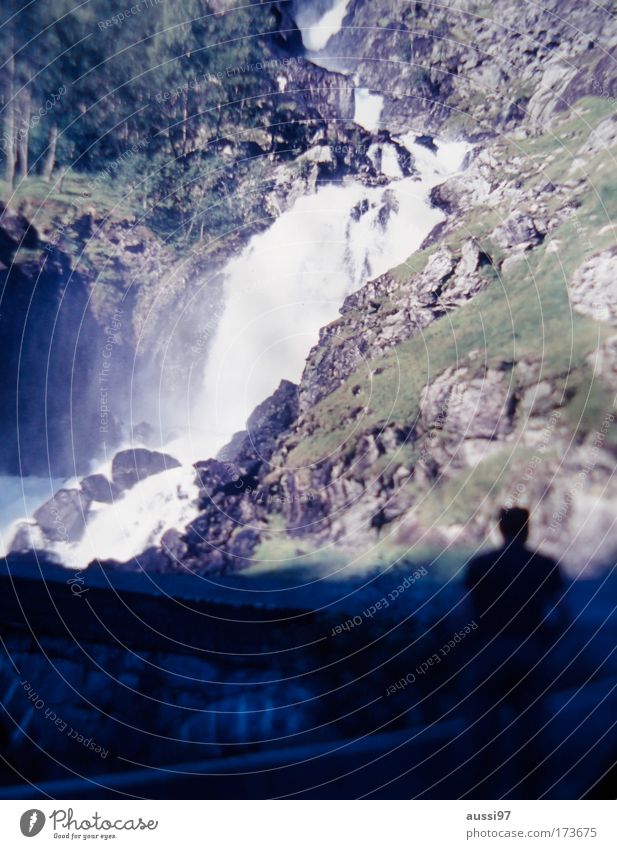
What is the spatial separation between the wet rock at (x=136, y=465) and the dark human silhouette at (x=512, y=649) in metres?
1.09

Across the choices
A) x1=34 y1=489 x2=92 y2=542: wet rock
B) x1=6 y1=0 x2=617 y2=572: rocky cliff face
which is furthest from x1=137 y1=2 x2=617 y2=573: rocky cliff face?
x1=34 y1=489 x2=92 y2=542: wet rock

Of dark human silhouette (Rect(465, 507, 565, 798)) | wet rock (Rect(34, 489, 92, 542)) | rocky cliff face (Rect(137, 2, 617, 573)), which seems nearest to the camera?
dark human silhouette (Rect(465, 507, 565, 798))

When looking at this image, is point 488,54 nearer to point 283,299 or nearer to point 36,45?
point 283,299

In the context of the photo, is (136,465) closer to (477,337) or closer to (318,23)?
(477,337)

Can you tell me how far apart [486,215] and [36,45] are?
171 cm

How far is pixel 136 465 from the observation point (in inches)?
64.0

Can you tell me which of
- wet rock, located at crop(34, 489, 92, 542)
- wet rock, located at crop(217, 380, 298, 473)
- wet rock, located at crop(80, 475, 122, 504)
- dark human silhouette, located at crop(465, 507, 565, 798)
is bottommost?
dark human silhouette, located at crop(465, 507, 565, 798)

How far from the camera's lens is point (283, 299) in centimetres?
165

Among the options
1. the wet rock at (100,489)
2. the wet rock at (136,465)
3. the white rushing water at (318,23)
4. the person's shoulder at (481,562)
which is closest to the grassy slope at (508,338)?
the person's shoulder at (481,562)

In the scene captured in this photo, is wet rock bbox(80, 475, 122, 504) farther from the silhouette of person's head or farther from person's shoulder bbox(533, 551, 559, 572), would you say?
person's shoulder bbox(533, 551, 559, 572)

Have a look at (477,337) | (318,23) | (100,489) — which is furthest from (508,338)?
(100,489)

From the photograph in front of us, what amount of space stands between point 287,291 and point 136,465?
850 millimetres

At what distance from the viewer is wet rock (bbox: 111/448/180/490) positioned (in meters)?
1.60

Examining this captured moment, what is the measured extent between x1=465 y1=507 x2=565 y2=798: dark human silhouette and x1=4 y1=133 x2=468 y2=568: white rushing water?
912 millimetres
